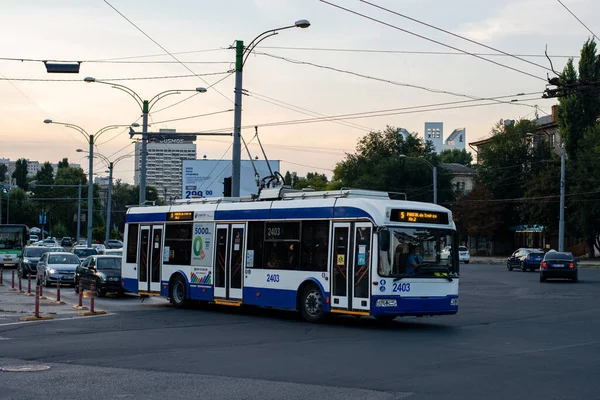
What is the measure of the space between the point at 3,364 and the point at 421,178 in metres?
81.6

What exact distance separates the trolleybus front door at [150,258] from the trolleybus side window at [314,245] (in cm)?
637

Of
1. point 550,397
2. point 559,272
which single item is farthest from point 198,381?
point 559,272

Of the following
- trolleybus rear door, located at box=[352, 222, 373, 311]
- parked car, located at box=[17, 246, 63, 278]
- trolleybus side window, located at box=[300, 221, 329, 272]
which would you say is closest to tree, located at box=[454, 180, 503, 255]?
parked car, located at box=[17, 246, 63, 278]

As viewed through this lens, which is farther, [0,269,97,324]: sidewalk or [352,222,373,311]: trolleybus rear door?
[0,269,97,324]: sidewalk

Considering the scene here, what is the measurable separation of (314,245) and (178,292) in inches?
236

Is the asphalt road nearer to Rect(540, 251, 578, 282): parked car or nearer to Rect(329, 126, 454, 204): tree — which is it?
Rect(540, 251, 578, 282): parked car

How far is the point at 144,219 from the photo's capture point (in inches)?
1030

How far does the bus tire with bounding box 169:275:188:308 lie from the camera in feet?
78.7

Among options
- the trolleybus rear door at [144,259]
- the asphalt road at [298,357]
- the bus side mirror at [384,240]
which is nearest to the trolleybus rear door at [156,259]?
the trolleybus rear door at [144,259]

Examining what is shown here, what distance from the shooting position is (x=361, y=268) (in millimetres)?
18531

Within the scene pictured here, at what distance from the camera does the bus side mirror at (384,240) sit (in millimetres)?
18219

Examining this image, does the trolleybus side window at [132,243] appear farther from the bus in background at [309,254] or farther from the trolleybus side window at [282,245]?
the trolleybus side window at [282,245]

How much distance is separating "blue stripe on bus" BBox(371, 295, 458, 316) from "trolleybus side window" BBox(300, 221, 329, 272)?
6.41 ft

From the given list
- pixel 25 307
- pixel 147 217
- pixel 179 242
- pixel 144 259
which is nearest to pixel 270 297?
pixel 179 242
